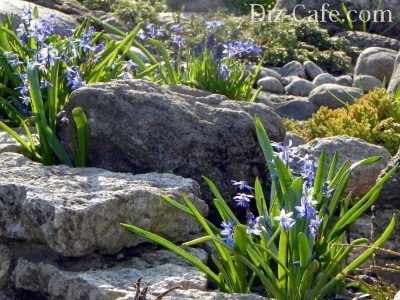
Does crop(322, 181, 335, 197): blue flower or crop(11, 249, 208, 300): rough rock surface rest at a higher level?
crop(322, 181, 335, 197): blue flower

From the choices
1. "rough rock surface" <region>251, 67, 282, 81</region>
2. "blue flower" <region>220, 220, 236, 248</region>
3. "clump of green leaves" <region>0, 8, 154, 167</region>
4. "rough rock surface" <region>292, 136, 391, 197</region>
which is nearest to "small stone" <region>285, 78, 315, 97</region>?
"rough rock surface" <region>251, 67, 282, 81</region>

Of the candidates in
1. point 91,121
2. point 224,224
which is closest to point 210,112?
point 91,121

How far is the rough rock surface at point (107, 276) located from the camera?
3750mm

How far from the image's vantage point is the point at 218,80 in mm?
6238

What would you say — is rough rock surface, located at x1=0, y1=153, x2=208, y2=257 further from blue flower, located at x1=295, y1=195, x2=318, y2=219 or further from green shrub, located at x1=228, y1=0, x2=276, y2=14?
green shrub, located at x1=228, y1=0, x2=276, y2=14

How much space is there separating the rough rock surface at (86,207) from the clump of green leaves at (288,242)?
20 cm

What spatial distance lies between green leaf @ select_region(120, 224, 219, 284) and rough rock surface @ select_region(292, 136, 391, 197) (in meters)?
1.28

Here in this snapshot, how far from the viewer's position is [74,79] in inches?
211

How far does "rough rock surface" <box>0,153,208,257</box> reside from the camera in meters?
3.88

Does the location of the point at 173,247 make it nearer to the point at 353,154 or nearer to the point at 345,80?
the point at 353,154

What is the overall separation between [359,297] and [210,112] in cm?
152

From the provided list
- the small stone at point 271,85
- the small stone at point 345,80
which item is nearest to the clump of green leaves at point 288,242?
the small stone at point 271,85

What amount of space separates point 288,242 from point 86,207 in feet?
2.73

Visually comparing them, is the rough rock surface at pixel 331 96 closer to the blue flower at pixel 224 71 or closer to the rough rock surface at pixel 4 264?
the blue flower at pixel 224 71
